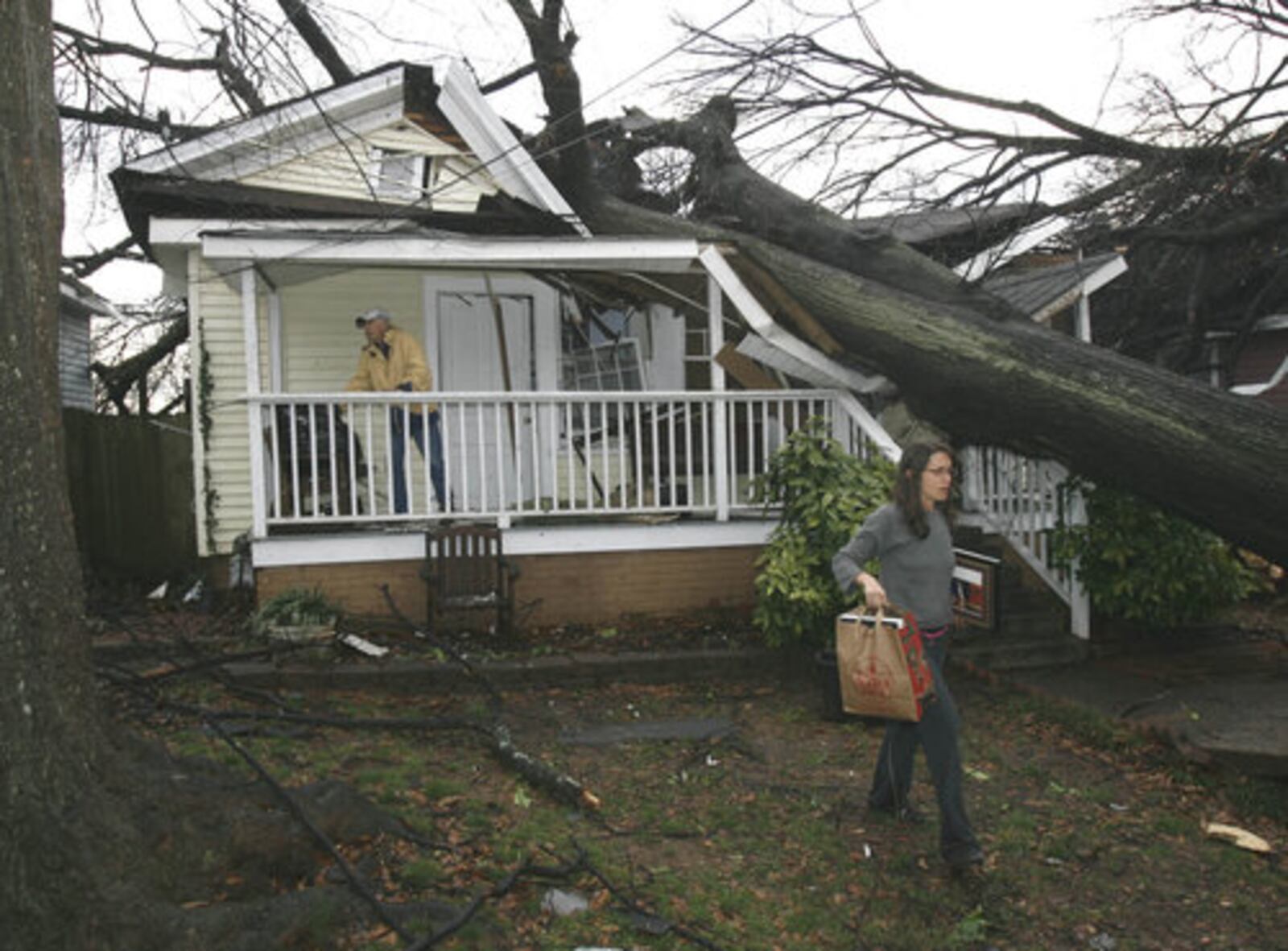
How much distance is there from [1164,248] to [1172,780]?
975cm

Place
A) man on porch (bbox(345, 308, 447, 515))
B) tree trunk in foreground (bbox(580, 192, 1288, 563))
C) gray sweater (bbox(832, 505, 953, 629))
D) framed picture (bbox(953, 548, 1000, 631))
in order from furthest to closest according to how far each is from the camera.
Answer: man on porch (bbox(345, 308, 447, 515)) → tree trunk in foreground (bbox(580, 192, 1288, 563)) → framed picture (bbox(953, 548, 1000, 631)) → gray sweater (bbox(832, 505, 953, 629))

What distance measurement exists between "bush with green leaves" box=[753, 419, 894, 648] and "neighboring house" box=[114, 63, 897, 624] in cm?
73

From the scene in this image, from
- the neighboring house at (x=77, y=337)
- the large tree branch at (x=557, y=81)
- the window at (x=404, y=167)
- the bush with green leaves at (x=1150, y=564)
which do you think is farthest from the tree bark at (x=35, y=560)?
the neighboring house at (x=77, y=337)

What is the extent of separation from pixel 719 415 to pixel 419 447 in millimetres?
2502

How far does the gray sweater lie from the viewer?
4.35m

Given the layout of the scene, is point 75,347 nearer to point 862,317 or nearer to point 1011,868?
point 862,317

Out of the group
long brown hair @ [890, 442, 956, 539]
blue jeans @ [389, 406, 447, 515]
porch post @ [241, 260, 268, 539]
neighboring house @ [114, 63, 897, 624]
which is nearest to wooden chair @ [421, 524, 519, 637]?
neighboring house @ [114, 63, 897, 624]

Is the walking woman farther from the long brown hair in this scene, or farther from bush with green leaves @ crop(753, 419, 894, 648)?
bush with green leaves @ crop(753, 419, 894, 648)

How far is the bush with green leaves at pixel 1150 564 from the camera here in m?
6.96

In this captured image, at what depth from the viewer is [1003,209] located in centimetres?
1074

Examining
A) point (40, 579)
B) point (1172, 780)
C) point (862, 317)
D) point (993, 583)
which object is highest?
point (862, 317)

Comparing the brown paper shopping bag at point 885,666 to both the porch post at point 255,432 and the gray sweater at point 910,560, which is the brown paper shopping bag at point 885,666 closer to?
the gray sweater at point 910,560

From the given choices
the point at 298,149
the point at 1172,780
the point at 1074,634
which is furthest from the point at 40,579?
the point at 298,149

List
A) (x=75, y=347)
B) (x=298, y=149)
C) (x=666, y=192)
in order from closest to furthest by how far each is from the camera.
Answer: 1. (x=298, y=149)
2. (x=666, y=192)
3. (x=75, y=347)
